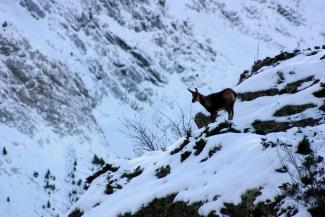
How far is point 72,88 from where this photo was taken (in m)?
48.3

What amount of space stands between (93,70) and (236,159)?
4718 cm

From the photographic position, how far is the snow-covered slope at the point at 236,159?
616 centimetres

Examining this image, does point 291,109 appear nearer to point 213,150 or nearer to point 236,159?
point 213,150

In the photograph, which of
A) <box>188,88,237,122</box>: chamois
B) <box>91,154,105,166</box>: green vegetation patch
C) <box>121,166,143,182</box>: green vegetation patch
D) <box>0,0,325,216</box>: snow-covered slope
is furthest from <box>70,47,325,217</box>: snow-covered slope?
<box>91,154,105,166</box>: green vegetation patch

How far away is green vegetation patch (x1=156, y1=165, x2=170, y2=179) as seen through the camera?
331 inches

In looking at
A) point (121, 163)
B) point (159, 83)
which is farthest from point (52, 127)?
point (121, 163)

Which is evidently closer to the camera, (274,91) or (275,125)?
(275,125)

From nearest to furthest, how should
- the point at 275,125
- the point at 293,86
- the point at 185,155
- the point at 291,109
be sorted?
the point at 185,155, the point at 275,125, the point at 291,109, the point at 293,86

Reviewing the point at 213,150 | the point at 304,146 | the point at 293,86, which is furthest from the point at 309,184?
the point at 293,86

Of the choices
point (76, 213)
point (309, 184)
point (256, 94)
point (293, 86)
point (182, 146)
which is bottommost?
point (309, 184)

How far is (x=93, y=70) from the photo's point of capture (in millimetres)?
53062

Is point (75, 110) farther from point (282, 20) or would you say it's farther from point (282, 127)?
point (282, 20)

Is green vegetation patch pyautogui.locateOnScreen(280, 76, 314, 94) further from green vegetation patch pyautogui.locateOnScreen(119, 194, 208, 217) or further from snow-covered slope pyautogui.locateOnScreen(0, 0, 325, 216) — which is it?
snow-covered slope pyautogui.locateOnScreen(0, 0, 325, 216)

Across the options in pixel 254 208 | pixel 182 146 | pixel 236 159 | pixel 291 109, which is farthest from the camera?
pixel 291 109
